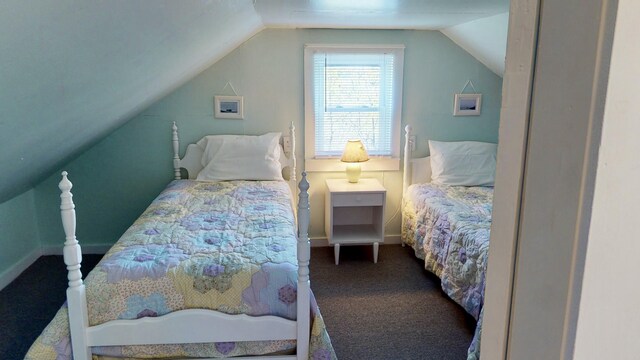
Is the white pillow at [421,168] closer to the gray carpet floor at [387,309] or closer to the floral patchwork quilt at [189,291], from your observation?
the gray carpet floor at [387,309]

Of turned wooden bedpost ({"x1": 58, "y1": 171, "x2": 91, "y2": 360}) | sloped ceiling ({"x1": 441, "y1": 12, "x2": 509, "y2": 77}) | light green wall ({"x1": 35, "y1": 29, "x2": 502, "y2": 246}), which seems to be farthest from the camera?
light green wall ({"x1": 35, "y1": 29, "x2": 502, "y2": 246})

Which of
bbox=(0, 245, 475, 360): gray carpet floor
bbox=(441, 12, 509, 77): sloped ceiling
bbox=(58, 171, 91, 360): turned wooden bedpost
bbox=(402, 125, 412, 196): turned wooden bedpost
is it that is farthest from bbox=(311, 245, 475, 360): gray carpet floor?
bbox=(441, 12, 509, 77): sloped ceiling

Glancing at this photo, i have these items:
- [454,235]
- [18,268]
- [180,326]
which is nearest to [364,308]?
[454,235]

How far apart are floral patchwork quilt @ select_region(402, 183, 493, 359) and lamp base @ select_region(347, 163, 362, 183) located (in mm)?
455

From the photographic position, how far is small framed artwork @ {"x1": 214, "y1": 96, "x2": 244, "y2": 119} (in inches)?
146

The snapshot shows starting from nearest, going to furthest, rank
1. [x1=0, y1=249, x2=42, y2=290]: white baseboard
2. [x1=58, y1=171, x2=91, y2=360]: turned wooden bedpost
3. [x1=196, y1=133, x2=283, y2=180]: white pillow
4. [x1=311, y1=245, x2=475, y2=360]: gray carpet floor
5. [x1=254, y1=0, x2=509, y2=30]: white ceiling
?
[x1=58, y1=171, x2=91, y2=360]: turned wooden bedpost → [x1=254, y1=0, x2=509, y2=30]: white ceiling → [x1=311, y1=245, x2=475, y2=360]: gray carpet floor → [x1=0, y1=249, x2=42, y2=290]: white baseboard → [x1=196, y1=133, x2=283, y2=180]: white pillow

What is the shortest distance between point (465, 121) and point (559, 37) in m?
3.66

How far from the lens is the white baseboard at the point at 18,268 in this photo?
3195 millimetres

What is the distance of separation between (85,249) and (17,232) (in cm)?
53

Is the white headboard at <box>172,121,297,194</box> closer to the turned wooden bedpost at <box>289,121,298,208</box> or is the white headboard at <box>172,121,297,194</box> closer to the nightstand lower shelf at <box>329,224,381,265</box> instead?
the turned wooden bedpost at <box>289,121,298,208</box>

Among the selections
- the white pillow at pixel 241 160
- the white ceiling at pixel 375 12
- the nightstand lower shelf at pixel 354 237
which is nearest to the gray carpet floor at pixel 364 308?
the nightstand lower shelf at pixel 354 237

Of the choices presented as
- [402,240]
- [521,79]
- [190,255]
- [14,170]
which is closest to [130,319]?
[190,255]

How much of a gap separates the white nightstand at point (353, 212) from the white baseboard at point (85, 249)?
6.08 feet

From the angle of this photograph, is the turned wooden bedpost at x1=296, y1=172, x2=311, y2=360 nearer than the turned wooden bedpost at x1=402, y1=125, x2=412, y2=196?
Yes
